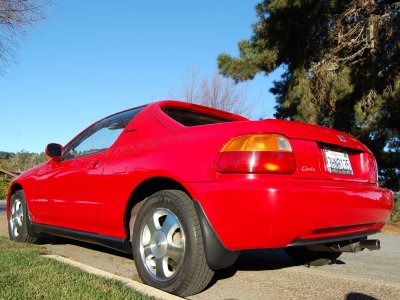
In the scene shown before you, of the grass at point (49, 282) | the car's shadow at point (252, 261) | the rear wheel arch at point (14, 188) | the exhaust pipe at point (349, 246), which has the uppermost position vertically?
the rear wheel arch at point (14, 188)

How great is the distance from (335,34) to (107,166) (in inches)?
381

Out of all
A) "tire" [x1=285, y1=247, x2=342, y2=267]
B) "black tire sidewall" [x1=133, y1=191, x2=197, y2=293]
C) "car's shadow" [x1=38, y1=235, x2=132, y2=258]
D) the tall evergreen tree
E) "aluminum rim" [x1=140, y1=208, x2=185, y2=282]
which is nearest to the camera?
"black tire sidewall" [x1=133, y1=191, x2=197, y2=293]

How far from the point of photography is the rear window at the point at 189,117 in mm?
4191

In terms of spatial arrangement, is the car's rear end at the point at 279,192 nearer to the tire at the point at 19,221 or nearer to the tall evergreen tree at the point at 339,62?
the tire at the point at 19,221

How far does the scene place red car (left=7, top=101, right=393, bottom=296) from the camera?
114 inches

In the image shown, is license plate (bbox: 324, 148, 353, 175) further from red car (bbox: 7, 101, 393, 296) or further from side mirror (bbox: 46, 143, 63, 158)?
side mirror (bbox: 46, 143, 63, 158)

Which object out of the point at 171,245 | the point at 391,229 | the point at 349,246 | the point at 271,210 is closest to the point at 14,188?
the point at 171,245

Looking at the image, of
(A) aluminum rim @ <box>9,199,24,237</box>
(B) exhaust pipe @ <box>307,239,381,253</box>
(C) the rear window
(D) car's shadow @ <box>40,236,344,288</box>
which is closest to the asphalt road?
(D) car's shadow @ <box>40,236,344,288</box>

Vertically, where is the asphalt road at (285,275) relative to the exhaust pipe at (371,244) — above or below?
below

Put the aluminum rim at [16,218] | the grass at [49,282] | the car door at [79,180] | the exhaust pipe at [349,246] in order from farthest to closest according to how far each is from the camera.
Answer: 1. the aluminum rim at [16,218]
2. the car door at [79,180]
3. the exhaust pipe at [349,246]
4. the grass at [49,282]

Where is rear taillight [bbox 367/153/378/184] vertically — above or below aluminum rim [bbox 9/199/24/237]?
above

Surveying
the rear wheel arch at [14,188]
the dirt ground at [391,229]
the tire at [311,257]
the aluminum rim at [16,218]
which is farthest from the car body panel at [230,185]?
the dirt ground at [391,229]

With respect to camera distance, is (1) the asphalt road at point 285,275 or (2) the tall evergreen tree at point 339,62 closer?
(1) the asphalt road at point 285,275

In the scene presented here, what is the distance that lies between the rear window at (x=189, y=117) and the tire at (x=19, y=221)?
A: 248cm
